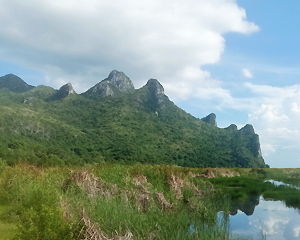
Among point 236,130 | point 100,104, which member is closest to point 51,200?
point 100,104

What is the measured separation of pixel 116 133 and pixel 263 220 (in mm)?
124148

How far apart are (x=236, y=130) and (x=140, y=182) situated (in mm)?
191487

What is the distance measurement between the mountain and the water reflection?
63.3m

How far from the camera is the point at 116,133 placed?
5502 inches

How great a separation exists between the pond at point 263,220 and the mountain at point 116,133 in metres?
63.2

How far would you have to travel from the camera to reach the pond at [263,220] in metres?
14.7

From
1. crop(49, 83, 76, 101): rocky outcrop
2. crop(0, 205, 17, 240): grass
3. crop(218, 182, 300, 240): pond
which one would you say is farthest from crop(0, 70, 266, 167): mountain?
crop(218, 182, 300, 240): pond

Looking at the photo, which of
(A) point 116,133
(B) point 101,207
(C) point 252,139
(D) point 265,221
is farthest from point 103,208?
(C) point 252,139

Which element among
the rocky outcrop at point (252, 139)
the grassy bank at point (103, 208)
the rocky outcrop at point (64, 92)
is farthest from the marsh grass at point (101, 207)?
the rocky outcrop at point (64, 92)

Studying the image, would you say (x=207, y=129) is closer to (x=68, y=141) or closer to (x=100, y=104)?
(x=100, y=104)

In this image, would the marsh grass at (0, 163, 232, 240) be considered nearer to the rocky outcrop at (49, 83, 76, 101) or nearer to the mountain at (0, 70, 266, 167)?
the mountain at (0, 70, 266, 167)

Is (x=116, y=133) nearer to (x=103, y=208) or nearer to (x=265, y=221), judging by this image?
(x=265, y=221)

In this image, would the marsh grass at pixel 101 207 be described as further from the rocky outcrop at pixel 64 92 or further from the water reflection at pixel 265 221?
the rocky outcrop at pixel 64 92

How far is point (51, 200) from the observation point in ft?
35.1
